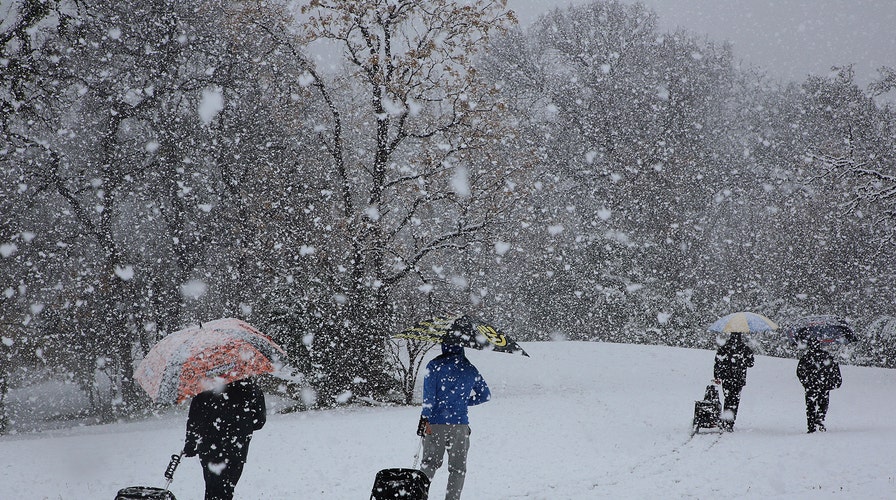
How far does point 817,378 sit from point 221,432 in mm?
9789

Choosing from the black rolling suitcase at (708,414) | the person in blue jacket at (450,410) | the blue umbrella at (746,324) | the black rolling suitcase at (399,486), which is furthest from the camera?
the blue umbrella at (746,324)

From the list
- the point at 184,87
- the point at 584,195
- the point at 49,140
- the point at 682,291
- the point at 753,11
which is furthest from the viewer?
the point at 753,11

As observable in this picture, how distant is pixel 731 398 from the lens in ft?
39.2

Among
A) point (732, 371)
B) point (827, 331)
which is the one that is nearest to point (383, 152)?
point (732, 371)

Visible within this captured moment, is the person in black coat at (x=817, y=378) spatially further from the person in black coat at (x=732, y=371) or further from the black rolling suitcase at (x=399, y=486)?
the black rolling suitcase at (x=399, y=486)

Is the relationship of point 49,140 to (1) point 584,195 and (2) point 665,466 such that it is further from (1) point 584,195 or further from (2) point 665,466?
(2) point 665,466

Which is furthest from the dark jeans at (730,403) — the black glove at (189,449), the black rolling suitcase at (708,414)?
the black glove at (189,449)

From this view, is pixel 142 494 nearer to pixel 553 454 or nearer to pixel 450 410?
pixel 450 410

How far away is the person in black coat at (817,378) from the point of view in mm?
11258

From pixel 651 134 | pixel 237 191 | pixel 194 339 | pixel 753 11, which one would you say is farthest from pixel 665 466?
pixel 753 11

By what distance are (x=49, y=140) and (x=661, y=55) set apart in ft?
88.8

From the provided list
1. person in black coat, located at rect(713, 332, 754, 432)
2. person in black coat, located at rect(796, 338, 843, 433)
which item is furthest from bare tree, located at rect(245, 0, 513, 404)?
person in black coat, located at rect(796, 338, 843, 433)

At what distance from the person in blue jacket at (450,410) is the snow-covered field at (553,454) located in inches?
54.1

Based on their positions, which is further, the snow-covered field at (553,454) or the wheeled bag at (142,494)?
the snow-covered field at (553,454)
